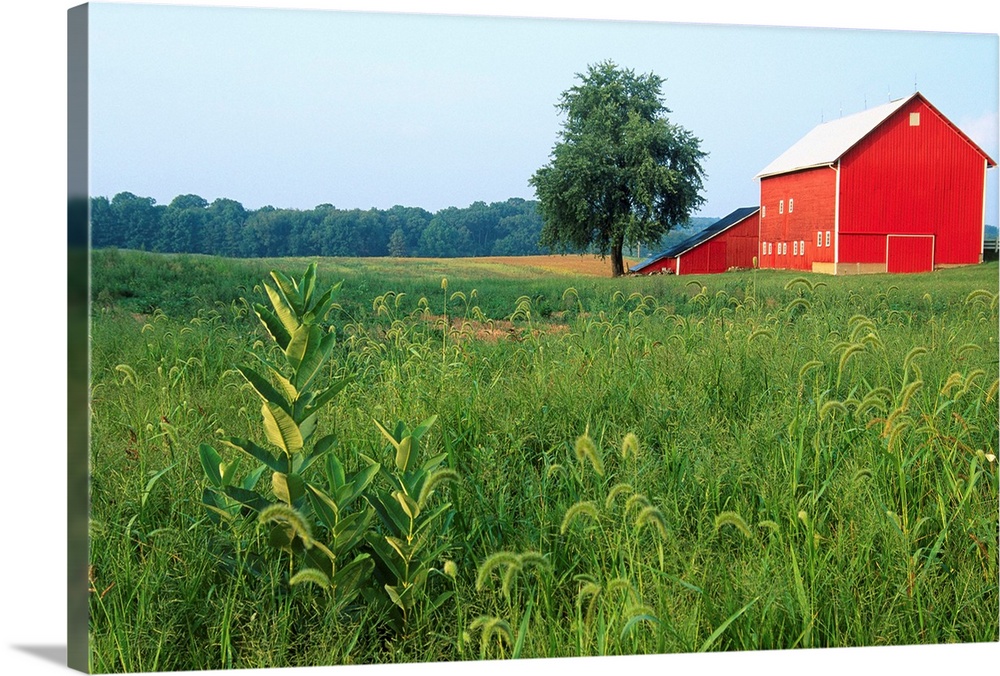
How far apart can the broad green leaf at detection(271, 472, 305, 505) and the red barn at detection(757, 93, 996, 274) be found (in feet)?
7.56

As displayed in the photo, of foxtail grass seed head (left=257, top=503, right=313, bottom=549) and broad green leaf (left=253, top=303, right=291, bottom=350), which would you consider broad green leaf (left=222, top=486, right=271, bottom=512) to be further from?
broad green leaf (left=253, top=303, right=291, bottom=350)

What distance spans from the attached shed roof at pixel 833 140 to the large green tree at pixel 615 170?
377mm

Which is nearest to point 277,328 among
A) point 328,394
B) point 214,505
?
point 328,394

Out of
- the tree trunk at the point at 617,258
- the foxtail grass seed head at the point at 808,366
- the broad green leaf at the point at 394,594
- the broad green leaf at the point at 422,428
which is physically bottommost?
the broad green leaf at the point at 394,594

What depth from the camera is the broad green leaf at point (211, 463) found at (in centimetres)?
363

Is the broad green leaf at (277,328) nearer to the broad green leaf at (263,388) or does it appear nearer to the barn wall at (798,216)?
the broad green leaf at (263,388)

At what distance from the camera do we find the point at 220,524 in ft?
12.1

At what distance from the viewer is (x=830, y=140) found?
4.61 m

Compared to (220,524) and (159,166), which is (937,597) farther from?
(159,166)

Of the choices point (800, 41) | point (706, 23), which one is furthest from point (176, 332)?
point (800, 41)

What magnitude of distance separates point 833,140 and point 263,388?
9.00ft

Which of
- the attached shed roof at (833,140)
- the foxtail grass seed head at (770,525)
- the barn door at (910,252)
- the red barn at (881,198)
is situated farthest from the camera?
the barn door at (910,252)

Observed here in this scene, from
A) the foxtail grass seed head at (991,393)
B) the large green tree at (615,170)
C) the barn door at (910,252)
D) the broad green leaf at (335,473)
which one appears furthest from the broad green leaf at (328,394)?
the foxtail grass seed head at (991,393)

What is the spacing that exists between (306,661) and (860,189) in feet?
10.3
